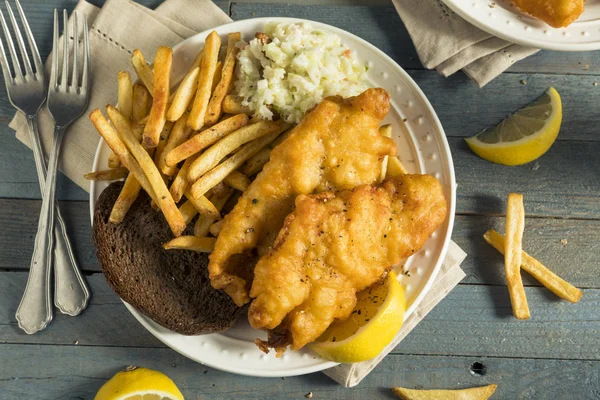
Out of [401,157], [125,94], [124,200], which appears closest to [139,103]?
[125,94]

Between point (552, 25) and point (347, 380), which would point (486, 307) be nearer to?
point (347, 380)

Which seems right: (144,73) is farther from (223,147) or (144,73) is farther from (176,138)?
(223,147)

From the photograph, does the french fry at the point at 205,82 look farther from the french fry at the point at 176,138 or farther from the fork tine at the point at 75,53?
the fork tine at the point at 75,53

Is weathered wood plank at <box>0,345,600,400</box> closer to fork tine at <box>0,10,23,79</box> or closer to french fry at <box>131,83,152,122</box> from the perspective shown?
french fry at <box>131,83,152,122</box>

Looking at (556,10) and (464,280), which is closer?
(556,10)

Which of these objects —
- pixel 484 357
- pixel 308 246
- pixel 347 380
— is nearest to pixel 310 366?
pixel 347 380

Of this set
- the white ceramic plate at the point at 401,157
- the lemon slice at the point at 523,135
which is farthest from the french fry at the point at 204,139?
the lemon slice at the point at 523,135

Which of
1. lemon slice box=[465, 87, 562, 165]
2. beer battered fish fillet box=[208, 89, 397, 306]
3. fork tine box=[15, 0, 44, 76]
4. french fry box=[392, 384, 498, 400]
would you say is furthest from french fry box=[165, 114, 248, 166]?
french fry box=[392, 384, 498, 400]
